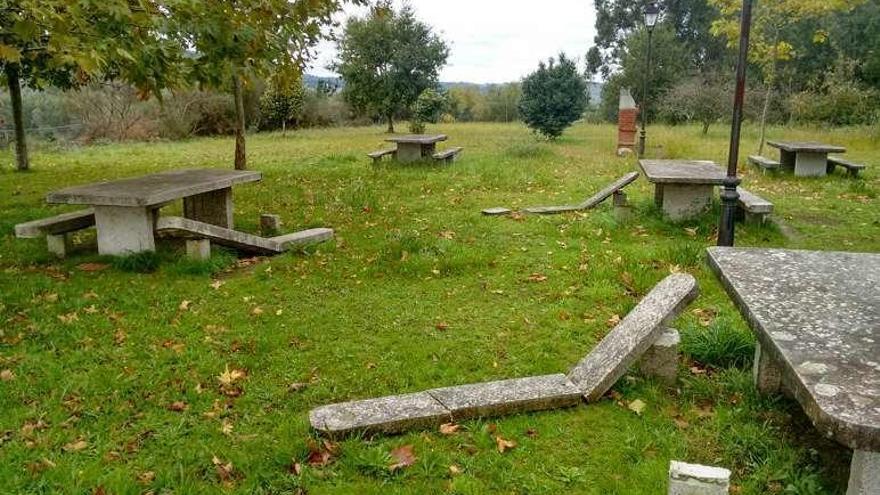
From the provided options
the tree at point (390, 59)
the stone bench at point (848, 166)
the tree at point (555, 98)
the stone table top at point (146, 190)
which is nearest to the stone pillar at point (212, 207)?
→ the stone table top at point (146, 190)

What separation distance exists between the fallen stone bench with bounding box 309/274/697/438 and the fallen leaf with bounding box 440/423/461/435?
0.03m

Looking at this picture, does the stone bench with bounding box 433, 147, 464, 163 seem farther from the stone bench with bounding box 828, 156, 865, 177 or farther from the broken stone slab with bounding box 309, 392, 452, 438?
the broken stone slab with bounding box 309, 392, 452, 438

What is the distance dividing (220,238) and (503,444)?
13.6 ft

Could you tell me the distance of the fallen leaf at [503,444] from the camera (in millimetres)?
3168

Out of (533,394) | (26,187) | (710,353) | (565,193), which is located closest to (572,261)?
(710,353)

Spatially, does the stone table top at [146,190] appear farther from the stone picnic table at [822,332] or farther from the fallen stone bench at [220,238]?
the stone picnic table at [822,332]

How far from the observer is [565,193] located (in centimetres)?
1052

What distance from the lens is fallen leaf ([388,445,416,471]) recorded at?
3024 millimetres

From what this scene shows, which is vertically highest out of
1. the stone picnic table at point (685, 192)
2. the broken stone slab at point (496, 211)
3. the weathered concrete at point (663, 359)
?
the stone picnic table at point (685, 192)

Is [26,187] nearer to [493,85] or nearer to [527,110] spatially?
[527,110]

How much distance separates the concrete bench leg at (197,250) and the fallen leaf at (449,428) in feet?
12.4

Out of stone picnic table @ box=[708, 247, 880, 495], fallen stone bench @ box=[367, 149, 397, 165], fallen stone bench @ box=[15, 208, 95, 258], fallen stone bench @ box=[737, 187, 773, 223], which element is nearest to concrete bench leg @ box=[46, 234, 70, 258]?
fallen stone bench @ box=[15, 208, 95, 258]

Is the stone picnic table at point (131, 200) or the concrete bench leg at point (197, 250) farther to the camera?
the concrete bench leg at point (197, 250)

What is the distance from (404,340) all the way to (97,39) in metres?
3.38
